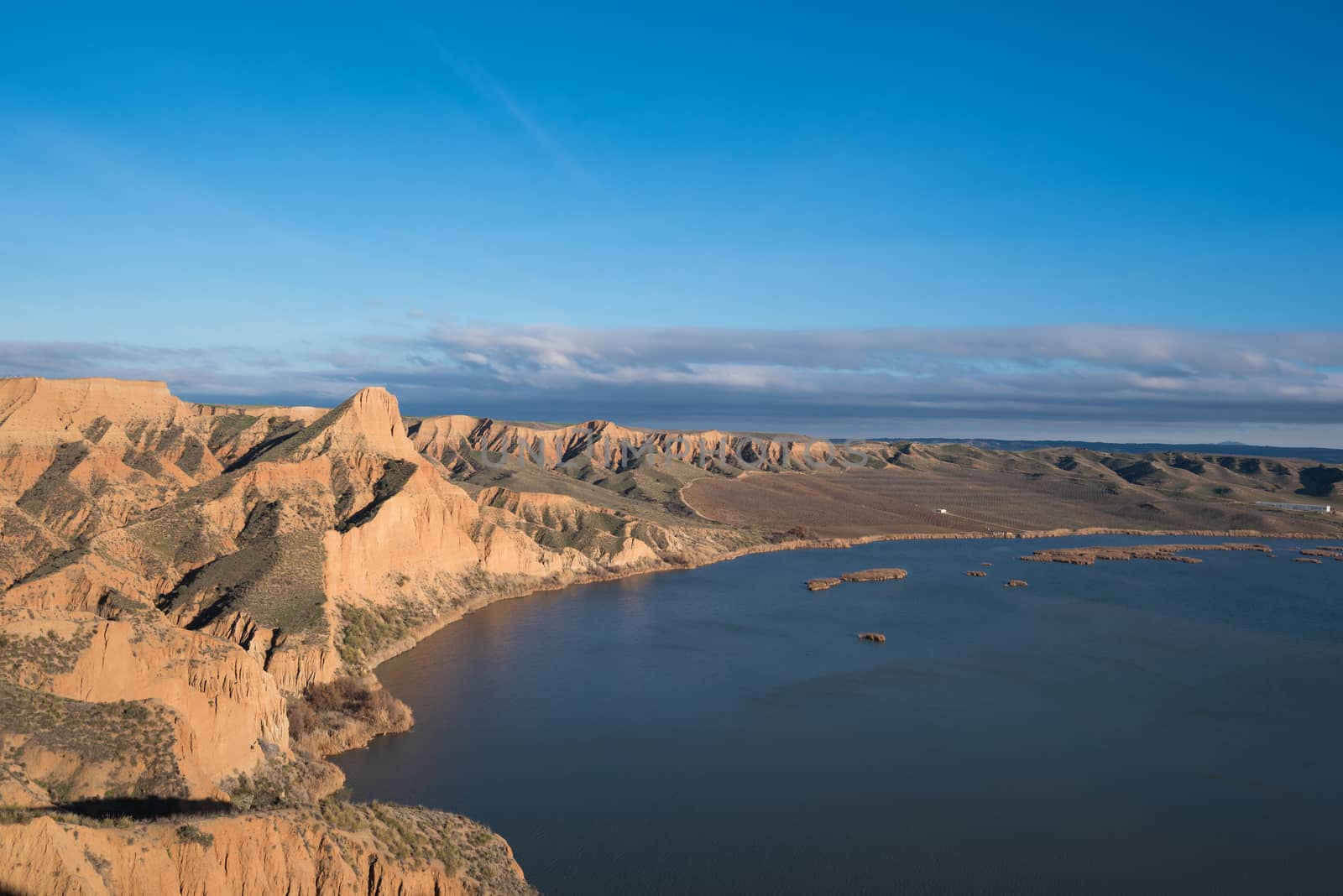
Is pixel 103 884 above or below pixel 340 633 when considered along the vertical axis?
above

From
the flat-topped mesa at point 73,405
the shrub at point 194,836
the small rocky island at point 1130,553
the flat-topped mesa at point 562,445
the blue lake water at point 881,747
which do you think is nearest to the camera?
the shrub at point 194,836

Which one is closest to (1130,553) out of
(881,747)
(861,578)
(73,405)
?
(861,578)

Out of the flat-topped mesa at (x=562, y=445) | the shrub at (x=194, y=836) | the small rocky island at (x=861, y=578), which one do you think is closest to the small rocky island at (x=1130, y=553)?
the small rocky island at (x=861, y=578)

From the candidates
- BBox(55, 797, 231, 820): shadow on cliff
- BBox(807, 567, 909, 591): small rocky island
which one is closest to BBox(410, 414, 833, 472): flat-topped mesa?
BBox(807, 567, 909, 591): small rocky island

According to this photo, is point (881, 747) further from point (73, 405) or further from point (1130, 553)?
point (1130, 553)

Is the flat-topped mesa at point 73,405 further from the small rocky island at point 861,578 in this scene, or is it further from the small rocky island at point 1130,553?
the small rocky island at point 1130,553

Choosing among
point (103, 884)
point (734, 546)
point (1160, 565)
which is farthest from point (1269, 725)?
point (734, 546)

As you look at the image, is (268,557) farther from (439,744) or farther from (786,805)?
(786,805)
